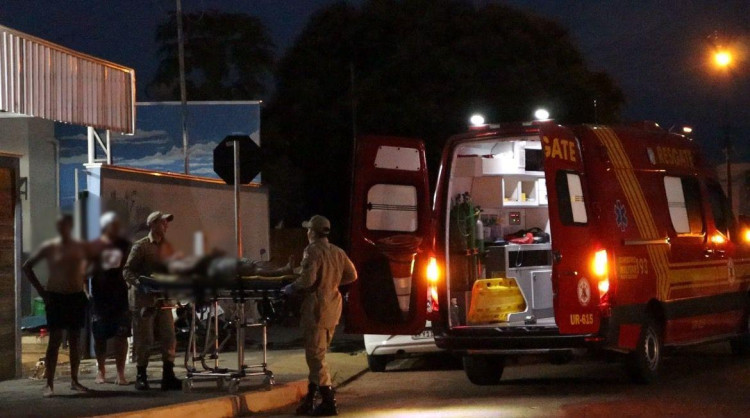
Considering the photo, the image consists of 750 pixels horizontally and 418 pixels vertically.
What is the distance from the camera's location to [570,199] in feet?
37.2

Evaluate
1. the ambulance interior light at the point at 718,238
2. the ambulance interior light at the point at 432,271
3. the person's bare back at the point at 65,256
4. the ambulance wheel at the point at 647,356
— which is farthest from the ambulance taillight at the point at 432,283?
the person's bare back at the point at 65,256

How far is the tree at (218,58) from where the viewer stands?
3092cm

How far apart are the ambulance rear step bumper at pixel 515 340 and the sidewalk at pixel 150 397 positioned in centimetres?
174

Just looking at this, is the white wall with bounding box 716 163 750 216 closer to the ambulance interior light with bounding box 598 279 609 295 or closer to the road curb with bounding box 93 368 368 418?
the ambulance interior light with bounding box 598 279 609 295

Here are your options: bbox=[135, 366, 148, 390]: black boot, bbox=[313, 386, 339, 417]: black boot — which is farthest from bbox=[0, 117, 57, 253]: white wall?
bbox=[313, 386, 339, 417]: black boot

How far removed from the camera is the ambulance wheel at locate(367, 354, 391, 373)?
14.1 meters

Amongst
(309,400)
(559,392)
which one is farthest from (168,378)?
(559,392)

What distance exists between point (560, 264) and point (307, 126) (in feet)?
85.6

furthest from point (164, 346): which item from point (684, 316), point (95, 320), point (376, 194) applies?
point (684, 316)

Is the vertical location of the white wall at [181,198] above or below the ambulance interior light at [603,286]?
above

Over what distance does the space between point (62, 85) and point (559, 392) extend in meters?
6.22

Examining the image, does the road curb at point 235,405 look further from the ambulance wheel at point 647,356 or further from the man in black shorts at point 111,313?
the ambulance wheel at point 647,356

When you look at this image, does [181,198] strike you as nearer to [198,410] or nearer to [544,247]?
[544,247]

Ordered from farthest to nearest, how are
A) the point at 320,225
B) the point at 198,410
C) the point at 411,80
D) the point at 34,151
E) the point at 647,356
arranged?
1. the point at 411,80
2. the point at 34,151
3. the point at 647,356
4. the point at 320,225
5. the point at 198,410
